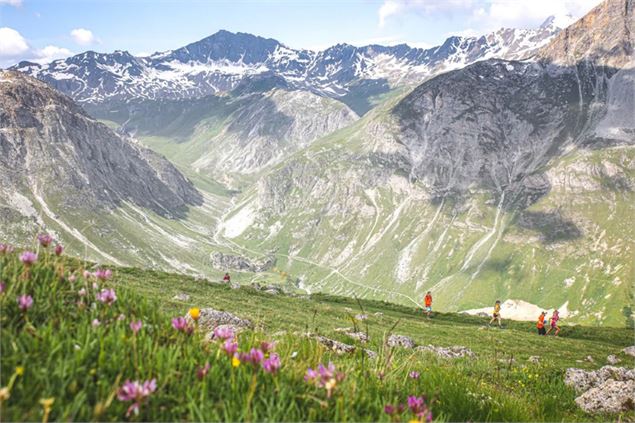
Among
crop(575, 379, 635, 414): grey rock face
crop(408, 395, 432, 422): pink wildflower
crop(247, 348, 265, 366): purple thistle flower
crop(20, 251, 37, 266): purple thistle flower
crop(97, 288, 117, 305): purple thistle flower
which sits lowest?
crop(575, 379, 635, 414): grey rock face

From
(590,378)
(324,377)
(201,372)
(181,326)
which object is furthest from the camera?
(590,378)

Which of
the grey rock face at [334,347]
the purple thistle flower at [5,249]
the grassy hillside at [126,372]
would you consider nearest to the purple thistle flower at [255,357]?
the grassy hillside at [126,372]

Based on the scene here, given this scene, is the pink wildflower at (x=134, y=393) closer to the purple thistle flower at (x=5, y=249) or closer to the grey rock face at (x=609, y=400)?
the purple thistle flower at (x=5, y=249)

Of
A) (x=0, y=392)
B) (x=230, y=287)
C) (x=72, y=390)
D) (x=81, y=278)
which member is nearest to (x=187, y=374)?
(x=72, y=390)

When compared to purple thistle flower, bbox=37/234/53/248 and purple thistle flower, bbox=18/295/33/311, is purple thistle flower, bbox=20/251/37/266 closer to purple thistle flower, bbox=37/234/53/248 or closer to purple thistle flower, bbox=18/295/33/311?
purple thistle flower, bbox=37/234/53/248

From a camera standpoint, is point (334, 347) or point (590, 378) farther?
point (590, 378)

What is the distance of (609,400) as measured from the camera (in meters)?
10.9

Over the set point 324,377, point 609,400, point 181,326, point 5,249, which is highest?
point 5,249

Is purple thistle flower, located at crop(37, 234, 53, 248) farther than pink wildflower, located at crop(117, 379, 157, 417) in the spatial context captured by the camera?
Yes

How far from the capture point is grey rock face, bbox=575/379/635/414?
34.6 feet

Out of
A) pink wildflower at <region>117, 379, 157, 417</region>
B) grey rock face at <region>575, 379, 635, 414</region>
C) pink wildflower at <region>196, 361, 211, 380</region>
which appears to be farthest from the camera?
grey rock face at <region>575, 379, 635, 414</region>

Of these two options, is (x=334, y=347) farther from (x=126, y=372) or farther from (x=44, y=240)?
(x=126, y=372)

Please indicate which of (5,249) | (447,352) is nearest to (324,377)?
(5,249)

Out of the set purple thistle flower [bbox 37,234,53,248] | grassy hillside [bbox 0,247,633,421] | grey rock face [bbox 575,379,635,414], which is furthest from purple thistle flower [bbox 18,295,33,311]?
grey rock face [bbox 575,379,635,414]
